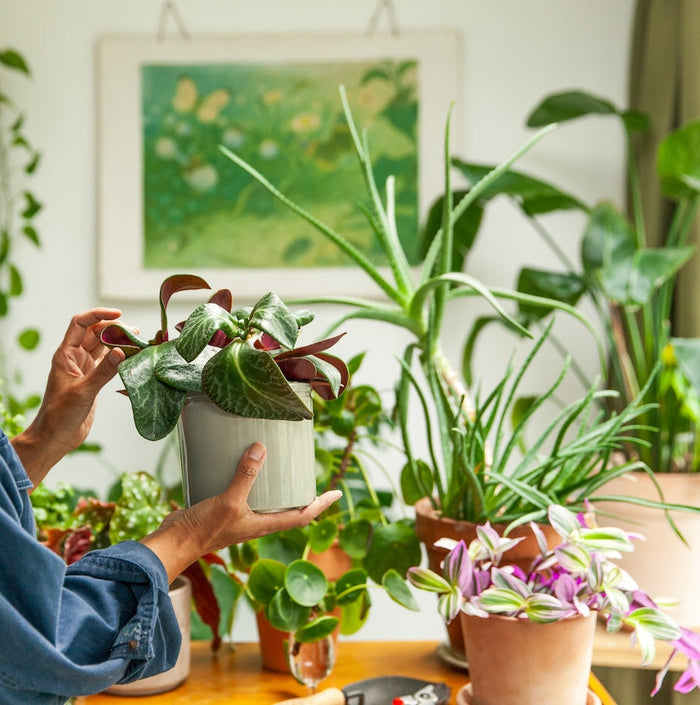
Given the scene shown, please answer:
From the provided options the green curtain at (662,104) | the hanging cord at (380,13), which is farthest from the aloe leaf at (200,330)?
the hanging cord at (380,13)

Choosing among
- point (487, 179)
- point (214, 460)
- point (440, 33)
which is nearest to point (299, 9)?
point (440, 33)

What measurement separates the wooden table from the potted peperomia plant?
412 mm

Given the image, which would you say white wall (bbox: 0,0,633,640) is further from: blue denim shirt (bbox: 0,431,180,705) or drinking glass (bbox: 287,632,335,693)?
blue denim shirt (bbox: 0,431,180,705)

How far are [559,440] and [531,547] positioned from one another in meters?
0.14

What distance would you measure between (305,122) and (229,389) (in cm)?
135

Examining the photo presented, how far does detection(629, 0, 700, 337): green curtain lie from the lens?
159 cm

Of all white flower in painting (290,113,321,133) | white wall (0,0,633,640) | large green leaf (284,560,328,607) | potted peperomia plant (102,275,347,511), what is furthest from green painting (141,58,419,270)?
potted peperomia plant (102,275,347,511)

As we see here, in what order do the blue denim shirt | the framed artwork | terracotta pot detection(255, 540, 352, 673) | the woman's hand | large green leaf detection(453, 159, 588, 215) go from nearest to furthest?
the blue denim shirt → the woman's hand → terracotta pot detection(255, 540, 352, 673) → large green leaf detection(453, 159, 588, 215) → the framed artwork

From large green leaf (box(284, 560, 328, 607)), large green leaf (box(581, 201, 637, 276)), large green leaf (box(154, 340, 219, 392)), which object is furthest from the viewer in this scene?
large green leaf (box(581, 201, 637, 276))

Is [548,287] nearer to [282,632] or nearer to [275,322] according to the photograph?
[282,632]

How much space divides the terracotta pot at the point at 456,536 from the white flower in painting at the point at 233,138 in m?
1.12

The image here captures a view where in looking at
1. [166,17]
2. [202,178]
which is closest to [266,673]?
[202,178]

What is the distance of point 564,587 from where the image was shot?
2.94 ft

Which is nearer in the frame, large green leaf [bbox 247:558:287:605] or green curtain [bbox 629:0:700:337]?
large green leaf [bbox 247:558:287:605]
